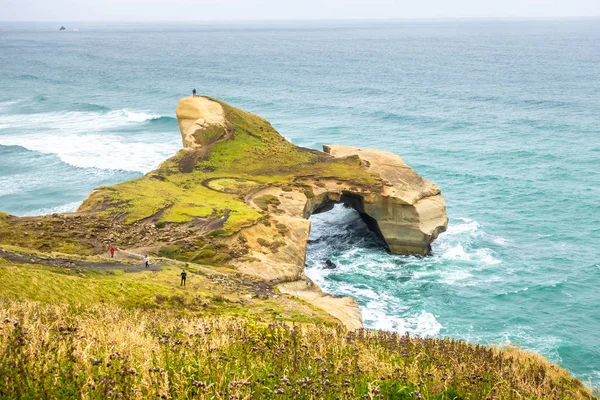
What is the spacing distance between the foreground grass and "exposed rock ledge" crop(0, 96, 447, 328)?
54.5 ft

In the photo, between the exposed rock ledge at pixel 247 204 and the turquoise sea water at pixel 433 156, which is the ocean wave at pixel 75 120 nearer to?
the turquoise sea water at pixel 433 156

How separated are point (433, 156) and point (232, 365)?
245ft

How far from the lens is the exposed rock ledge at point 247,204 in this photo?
40.1 metres

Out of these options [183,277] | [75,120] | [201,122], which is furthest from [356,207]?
[75,120]

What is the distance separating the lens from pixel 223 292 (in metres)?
32.7

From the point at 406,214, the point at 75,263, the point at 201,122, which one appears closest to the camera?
the point at 75,263

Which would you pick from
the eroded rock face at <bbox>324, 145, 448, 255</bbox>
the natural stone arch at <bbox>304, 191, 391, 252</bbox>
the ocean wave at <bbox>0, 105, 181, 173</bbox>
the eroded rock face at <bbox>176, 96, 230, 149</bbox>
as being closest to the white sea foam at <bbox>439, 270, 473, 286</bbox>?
the eroded rock face at <bbox>324, 145, 448, 255</bbox>

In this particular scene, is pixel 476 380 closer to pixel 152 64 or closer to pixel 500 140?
pixel 500 140

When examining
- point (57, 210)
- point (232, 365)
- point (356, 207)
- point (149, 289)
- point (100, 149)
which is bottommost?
point (57, 210)

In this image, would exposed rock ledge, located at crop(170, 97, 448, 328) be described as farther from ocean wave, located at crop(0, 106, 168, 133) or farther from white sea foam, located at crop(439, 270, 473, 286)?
ocean wave, located at crop(0, 106, 168, 133)

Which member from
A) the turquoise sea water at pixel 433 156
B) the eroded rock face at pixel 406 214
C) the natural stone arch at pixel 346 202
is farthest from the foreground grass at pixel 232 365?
the natural stone arch at pixel 346 202

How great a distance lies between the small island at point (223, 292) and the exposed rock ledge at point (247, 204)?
5.6 inches

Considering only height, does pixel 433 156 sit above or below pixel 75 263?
below

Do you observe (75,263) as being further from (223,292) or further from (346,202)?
(346,202)
